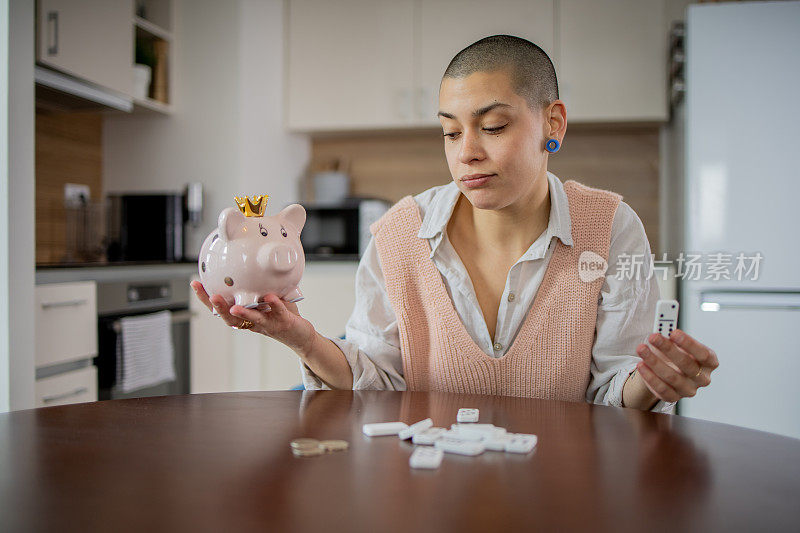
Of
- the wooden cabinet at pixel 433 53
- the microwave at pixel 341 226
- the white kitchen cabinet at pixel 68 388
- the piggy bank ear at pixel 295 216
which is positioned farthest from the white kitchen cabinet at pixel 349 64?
the piggy bank ear at pixel 295 216

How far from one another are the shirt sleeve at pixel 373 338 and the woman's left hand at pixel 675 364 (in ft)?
1.71

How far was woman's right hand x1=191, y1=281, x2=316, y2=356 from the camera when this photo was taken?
100cm

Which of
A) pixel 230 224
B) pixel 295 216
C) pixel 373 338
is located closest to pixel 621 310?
pixel 373 338

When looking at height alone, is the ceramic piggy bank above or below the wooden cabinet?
below

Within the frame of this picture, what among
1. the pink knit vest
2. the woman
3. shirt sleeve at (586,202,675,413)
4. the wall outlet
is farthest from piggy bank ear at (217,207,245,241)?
the wall outlet

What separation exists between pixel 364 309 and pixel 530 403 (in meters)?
0.48

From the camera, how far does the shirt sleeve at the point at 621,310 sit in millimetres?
1304

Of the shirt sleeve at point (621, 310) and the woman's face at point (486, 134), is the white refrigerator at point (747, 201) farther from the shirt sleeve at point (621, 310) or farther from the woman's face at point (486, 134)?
the woman's face at point (486, 134)

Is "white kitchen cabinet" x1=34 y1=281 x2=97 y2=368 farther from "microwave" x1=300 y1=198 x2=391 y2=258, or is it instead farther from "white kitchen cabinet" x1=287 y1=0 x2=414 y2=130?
"white kitchen cabinet" x1=287 y1=0 x2=414 y2=130

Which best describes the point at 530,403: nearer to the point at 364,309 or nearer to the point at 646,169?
the point at 364,309

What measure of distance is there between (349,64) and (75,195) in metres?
1.49

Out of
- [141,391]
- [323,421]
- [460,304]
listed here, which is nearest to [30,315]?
[141,391]

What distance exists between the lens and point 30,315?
2004 millimetres

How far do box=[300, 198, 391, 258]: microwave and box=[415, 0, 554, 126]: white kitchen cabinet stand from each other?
53cm
